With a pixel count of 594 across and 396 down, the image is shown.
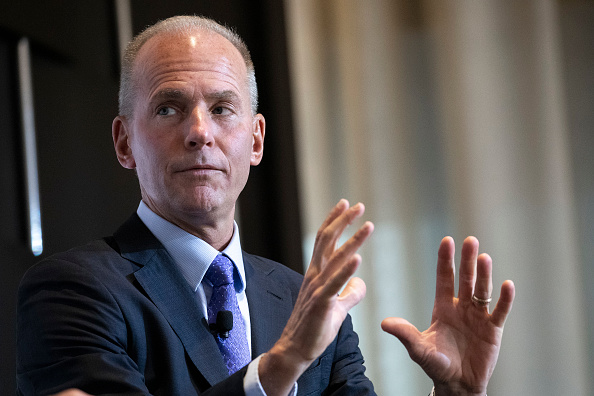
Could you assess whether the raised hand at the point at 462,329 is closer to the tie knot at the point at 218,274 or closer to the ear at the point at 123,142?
the tie knot at the point at 218,274

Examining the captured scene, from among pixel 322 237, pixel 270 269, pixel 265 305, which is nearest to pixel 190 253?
pixel 265 305

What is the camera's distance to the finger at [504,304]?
61.4 inches

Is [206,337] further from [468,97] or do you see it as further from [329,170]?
[468,97]

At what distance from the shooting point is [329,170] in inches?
114

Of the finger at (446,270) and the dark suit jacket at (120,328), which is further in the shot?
the finger at (446,270)

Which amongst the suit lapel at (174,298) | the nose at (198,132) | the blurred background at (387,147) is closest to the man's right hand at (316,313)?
the suit lapel at (174,298)

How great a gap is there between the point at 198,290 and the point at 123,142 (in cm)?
51

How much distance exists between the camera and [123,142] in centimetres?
190

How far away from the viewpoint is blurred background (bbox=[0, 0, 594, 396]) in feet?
8.34

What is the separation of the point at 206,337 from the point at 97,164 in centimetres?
134

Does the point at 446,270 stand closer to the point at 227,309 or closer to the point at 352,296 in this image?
the point at 352,296

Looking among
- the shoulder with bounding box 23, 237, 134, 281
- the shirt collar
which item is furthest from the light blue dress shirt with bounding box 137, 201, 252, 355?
the shoulder with bounding box 23, 237, 134, 281

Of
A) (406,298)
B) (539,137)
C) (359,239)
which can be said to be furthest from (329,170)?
(359,239)

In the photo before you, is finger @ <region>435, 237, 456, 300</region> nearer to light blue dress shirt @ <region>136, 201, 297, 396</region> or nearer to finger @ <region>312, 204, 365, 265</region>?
finger @ <region>312, 204, 365, 265</region>
